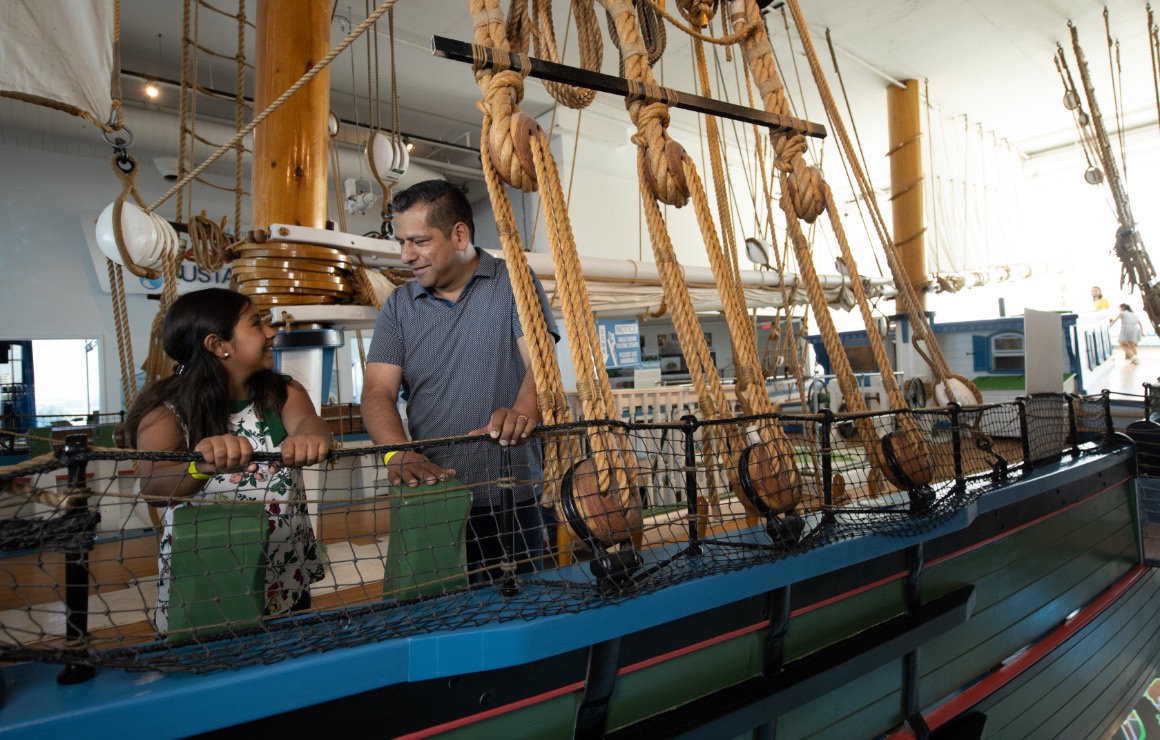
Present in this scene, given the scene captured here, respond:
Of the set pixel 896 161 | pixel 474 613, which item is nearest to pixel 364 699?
pixel 474 613

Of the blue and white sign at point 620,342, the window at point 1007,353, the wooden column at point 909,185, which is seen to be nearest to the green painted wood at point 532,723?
the blue and white sign at point 620,342

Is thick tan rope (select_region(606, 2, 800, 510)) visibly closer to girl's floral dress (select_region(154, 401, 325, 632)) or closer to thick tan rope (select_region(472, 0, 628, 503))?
thick tan rope (select_region(472, 0, 628, 503))

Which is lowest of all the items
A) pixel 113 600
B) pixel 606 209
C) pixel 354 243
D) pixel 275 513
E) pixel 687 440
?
pixel 113 600

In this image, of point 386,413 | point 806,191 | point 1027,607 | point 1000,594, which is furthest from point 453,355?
point 1027,607

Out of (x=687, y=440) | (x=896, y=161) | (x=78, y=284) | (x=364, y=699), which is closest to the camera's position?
(x=364, y=699)

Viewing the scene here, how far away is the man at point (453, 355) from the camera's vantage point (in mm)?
1411

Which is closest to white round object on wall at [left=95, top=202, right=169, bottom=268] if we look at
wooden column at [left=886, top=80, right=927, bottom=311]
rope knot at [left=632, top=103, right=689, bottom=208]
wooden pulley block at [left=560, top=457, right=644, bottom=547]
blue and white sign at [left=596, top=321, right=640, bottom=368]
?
rope knot at [left=632, top=103, right=689, bottom=208]

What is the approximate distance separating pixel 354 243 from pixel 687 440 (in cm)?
176

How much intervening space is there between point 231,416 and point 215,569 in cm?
43

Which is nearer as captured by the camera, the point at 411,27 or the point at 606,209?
the point at 411,27

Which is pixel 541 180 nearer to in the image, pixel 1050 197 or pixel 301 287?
pixel 301 287

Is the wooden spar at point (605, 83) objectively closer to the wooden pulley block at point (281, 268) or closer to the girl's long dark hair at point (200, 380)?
the girl's long dark hair at point (200, 380)

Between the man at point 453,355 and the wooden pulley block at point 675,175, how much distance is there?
13.7 inches

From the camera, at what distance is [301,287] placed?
2252mm
